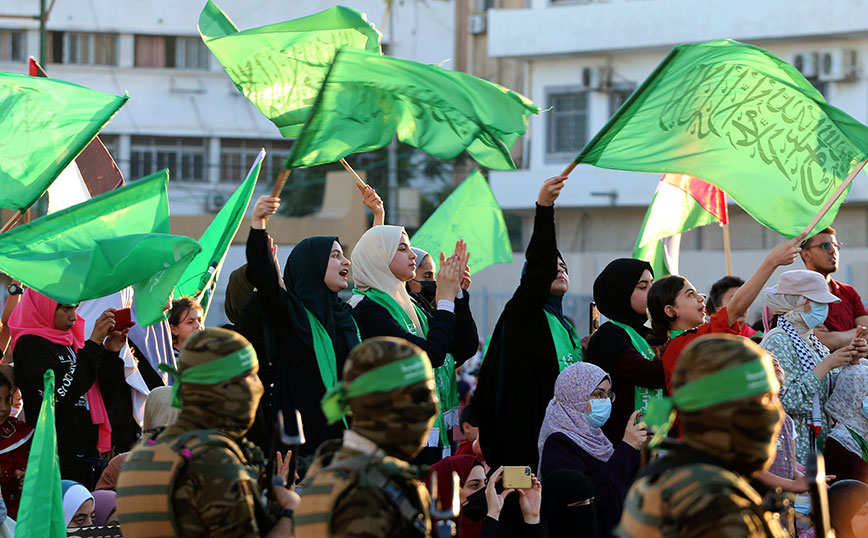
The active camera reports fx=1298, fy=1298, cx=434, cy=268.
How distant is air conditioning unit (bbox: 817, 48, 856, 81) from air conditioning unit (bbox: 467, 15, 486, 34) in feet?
27.0

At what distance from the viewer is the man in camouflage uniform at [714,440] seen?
9.88 feet

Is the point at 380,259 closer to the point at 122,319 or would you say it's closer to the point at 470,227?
the point at 122,319

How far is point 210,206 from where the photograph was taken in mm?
30547

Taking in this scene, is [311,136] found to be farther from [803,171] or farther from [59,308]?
[803,171]

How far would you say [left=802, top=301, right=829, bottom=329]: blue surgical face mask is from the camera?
6.56 metres

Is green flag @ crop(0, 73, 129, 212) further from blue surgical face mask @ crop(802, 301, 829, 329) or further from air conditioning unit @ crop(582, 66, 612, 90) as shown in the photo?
air conditioning unit @ crop(582, 66, 612, 90)

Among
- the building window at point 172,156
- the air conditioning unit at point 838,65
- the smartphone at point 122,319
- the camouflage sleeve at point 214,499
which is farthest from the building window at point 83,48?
the camouflage sleeve at point 214,499

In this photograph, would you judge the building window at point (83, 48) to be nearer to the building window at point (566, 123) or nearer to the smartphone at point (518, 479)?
the building window at point (566, 123)

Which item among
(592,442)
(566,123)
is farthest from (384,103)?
(566,123)

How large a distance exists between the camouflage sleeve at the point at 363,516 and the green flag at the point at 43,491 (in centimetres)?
259

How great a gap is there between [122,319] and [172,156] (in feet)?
82.6

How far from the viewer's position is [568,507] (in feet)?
17.8

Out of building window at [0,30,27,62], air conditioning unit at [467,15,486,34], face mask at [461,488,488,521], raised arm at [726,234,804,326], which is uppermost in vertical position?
air conditioning unit at [467,15,486,34]

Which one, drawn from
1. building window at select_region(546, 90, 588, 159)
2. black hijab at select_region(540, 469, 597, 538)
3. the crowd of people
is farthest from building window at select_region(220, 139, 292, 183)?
black hijab at select_region(540, 469, 597, 538)
